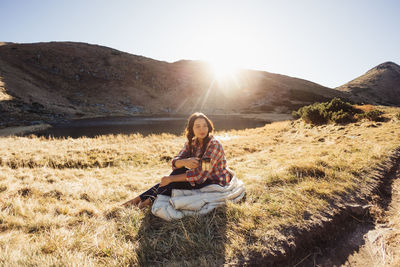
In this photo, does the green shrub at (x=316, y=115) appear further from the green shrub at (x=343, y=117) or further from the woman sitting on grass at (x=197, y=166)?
the woman sitting on grass at (x=197, y=166)

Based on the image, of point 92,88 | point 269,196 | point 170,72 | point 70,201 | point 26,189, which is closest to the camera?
point 269,196

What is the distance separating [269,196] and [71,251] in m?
3.39

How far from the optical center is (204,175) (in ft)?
10.8

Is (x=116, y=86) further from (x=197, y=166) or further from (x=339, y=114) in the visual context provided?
(x=197, y=166)

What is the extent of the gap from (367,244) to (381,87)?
165 meters

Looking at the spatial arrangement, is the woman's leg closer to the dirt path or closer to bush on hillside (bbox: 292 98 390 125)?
the dirt path

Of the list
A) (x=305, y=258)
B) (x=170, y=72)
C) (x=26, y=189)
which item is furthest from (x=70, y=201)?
(x=170, y=72)

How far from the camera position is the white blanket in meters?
3.05

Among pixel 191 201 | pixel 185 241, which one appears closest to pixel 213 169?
pixel 191 201

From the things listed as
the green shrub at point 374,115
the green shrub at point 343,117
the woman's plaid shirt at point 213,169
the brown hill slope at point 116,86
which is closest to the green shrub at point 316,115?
the green shrub at point 343,117

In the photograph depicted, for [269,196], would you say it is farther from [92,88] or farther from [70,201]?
[92,88]

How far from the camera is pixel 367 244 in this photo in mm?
2719

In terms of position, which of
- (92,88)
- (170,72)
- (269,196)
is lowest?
(269,196)

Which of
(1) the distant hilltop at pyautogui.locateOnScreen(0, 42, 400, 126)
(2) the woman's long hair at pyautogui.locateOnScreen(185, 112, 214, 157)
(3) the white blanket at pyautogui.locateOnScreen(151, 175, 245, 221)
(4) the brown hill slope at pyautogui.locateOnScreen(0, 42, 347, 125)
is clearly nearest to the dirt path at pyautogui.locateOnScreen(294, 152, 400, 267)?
(3) the white blanket at pyautogui.locateOnScreen(151, 175, 245, 221)
